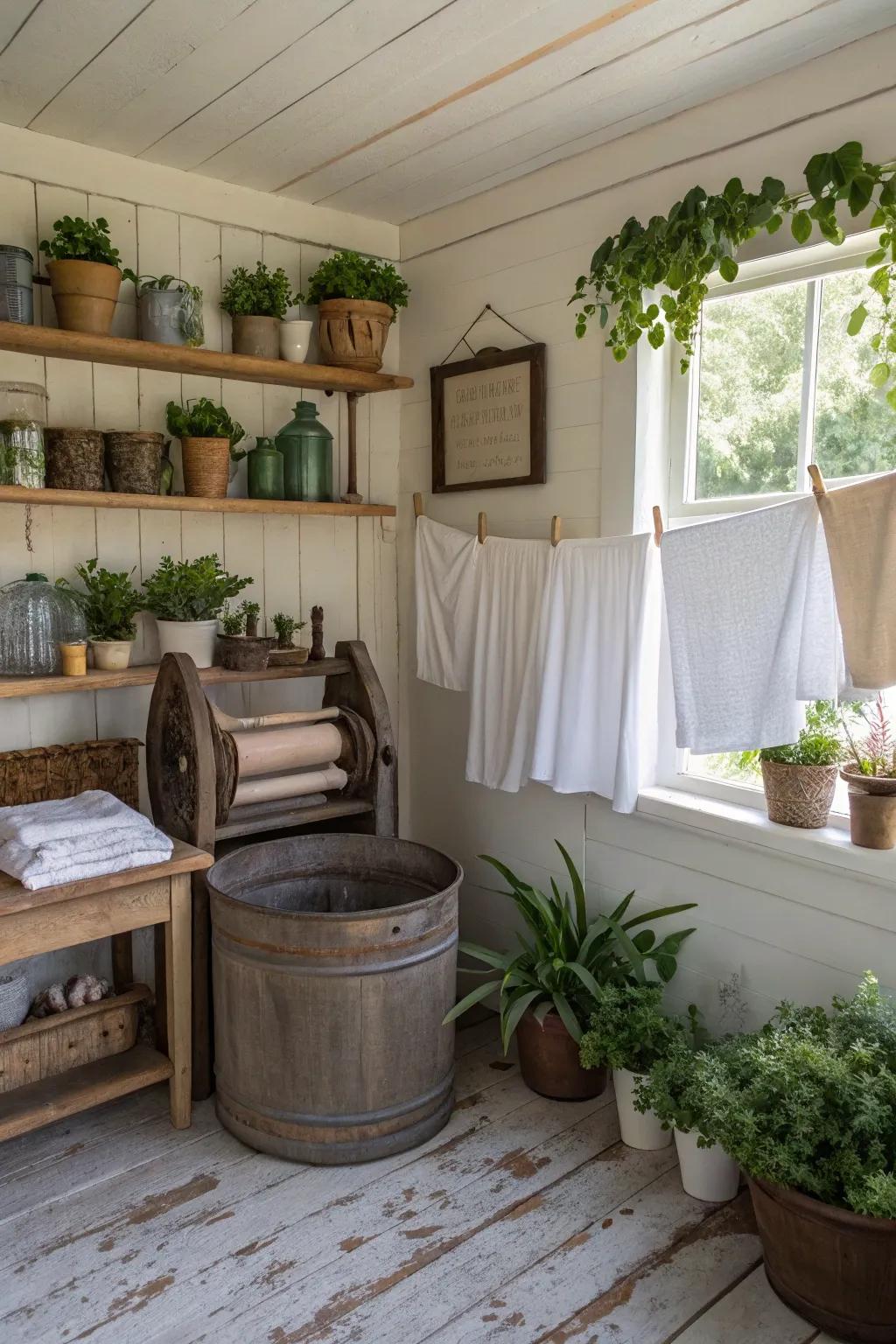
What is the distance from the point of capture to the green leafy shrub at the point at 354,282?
2.87 m

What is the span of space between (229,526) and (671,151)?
1509 mm

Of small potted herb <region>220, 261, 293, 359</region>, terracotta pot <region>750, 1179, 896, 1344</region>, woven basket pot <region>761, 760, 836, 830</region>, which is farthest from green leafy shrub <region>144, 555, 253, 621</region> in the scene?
terracotta pot <region>750, 1179, 896, 1344</region>

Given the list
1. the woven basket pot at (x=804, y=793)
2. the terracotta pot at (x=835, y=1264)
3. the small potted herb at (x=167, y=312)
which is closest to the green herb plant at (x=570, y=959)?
the woven basket pot at (x=804, y=793)

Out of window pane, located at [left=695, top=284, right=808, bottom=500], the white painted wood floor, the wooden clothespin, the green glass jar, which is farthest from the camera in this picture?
the green glass jar

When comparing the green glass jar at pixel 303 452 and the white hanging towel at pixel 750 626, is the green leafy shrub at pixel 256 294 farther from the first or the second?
the white hanging towel at pixel 750 626

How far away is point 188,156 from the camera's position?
104 inches

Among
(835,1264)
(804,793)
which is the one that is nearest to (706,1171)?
(835,1264)

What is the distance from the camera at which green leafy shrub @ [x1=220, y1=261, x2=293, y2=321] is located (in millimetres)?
2783

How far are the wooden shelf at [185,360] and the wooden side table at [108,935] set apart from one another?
3.99 feet

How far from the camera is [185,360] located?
2600 millimetres

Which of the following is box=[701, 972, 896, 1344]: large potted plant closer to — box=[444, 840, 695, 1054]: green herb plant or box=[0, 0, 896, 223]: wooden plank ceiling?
box=[444, 840, 695, 1054]: green herb plant

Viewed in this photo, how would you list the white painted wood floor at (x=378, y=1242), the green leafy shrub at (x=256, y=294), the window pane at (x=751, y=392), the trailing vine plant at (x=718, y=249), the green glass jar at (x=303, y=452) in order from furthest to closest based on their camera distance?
the green glass jar at (x=303, y=452) → the green leafy shrub at (x=256, y=294) → the window pane at (x=751, y=392) → the trailing vine plant at (x=718, y=249) → the white painted wood floor at (x=378, y=1242)

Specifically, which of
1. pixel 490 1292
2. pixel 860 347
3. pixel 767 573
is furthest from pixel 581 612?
pixel 490 1292

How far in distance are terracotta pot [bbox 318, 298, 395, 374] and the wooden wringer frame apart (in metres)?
0.83
